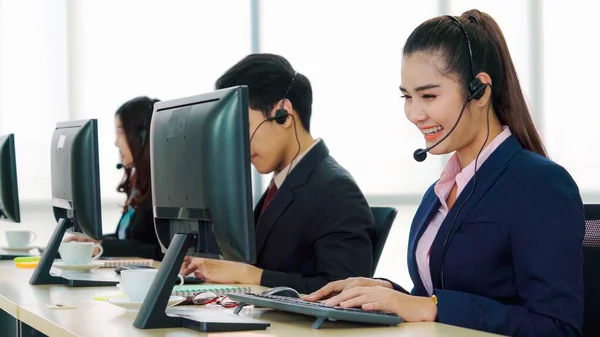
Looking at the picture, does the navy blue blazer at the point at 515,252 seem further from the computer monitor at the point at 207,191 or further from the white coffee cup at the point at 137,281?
the white coffee cup at the point at 137,281

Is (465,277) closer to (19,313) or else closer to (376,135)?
(19,313)

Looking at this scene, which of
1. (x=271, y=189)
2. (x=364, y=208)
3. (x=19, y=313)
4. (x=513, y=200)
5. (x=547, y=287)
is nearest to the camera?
(x=547, y=287)

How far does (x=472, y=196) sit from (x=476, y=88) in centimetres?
22

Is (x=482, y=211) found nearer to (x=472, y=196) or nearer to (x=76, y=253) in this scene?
(x=472, y=196)

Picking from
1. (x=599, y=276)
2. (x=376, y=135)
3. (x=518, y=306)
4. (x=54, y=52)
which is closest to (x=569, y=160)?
(x=376, y=135)

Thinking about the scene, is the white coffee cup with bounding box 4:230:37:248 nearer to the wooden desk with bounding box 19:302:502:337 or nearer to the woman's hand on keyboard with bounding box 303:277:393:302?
the wooden desk with bounding box 19:302:502:337

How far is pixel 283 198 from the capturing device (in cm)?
245

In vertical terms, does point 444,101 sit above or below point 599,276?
above

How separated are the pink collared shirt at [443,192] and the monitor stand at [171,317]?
0.46 metres

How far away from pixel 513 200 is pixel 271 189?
1.07 meters

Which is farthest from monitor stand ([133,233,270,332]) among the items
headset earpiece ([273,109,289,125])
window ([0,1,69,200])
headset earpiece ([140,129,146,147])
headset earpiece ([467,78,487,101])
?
window ([0,1,69,200])

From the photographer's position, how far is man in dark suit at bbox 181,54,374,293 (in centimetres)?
235

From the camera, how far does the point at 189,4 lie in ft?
16.6

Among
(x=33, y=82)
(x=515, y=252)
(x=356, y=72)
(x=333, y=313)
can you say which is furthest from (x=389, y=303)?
(x=356, y=72)
